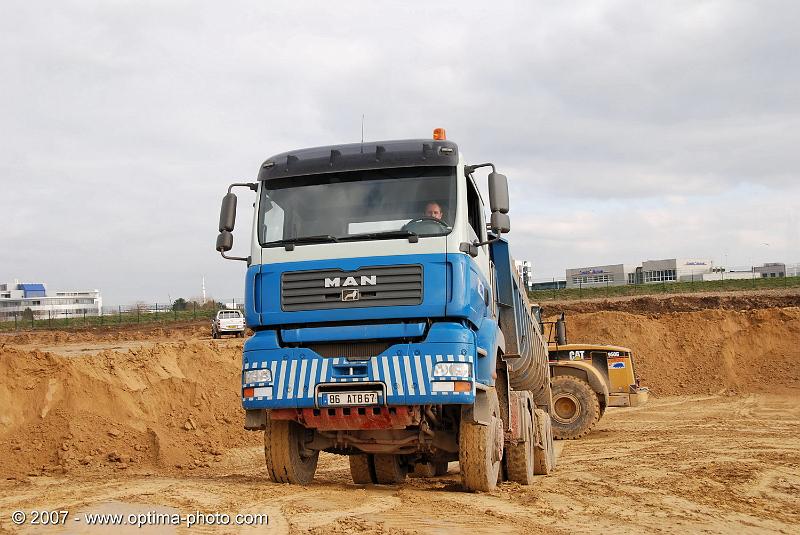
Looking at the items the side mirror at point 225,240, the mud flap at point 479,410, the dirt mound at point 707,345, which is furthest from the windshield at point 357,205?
the dirt mound at point 707,345

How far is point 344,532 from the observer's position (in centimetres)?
652

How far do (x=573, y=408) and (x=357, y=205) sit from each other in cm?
1143

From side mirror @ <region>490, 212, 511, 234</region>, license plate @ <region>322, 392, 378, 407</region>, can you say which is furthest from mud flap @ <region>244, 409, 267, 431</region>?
side mirror @ <region>490, 212, 511, 234</region>

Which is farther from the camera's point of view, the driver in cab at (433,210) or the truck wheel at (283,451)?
the truck wheel at (283,451)

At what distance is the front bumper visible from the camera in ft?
26.2

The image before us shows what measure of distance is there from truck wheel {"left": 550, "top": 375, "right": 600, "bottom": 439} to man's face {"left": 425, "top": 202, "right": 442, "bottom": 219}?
10.8 m

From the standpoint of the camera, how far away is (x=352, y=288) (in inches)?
324

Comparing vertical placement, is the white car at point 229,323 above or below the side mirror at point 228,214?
above

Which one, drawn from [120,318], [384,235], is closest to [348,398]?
[384,235]

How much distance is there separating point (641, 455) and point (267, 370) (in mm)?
8168

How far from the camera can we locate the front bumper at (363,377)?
798 centimetres

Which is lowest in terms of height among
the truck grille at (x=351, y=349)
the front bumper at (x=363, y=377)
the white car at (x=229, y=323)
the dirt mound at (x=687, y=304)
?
the front bumper at (x=363, y=377)

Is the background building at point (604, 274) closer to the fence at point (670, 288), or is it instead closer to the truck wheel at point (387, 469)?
the fence at point (670, 288)

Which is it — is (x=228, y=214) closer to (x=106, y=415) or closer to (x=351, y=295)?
(x=351, y=295)
